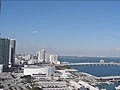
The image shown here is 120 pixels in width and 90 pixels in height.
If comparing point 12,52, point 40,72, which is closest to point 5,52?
point 12,52

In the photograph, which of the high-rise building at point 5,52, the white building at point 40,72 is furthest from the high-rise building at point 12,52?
the white building at point 40,72

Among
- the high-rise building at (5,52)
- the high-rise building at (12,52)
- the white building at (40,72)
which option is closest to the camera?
the white building at (40,72)

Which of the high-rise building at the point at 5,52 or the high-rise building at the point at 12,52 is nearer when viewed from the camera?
the high-rise building at the point at 5,52

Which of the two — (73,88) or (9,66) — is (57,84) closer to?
(73,88)

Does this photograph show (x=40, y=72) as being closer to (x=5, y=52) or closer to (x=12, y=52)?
(x=5, y=52)

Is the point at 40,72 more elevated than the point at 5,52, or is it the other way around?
the point at 5,52

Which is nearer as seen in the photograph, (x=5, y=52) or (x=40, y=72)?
(x=40, y=72)

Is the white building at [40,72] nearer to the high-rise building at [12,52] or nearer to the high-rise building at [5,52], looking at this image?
the high-rise building at [5,52]

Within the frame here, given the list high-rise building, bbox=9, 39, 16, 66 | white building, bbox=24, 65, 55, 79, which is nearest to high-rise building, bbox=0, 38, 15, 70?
high-rise building, bbox=9, 39, 16, 66

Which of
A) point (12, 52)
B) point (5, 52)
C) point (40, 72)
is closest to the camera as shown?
point (40, 72)

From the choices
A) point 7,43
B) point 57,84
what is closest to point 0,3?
point 57,84

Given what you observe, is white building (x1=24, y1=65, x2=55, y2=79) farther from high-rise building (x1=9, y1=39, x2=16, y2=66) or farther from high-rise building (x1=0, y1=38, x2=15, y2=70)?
high-rise building (x1=9, y1=39, x2=16, y2=66)
